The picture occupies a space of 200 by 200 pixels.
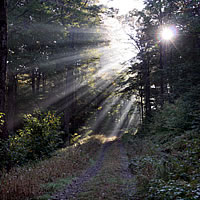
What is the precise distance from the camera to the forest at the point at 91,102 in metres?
6.04

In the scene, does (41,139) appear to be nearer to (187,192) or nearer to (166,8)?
(187,192)

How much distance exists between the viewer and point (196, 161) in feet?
20.9

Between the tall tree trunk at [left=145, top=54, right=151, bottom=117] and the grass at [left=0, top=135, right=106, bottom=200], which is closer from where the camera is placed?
the grass at [left=0, top=135, right=106, bottom=200]

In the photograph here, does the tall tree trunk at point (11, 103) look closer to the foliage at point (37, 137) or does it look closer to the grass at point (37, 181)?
the foliage at point (37, 137)

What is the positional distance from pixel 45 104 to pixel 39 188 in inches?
887

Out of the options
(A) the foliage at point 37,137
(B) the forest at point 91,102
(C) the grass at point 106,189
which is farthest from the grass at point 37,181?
(A) the foliage at point 37,137

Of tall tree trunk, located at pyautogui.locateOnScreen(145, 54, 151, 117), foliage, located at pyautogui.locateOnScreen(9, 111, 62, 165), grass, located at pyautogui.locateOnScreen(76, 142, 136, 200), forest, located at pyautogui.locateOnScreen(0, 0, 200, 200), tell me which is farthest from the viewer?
tall tree trunk, located at pyautogui.locateOnScreen(145, 54, 151, 117)

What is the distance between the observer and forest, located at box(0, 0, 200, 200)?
6043mm

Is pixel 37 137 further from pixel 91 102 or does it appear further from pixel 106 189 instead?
pixel 91 102

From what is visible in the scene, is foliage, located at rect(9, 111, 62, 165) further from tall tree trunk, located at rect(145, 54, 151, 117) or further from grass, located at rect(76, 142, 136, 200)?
tall tree trunk, located at rect(145, 54, 151, 117)

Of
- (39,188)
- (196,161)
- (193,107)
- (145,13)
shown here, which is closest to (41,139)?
(39,188)

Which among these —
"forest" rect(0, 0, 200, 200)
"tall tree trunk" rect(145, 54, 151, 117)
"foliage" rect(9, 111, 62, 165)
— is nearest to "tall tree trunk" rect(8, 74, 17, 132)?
"forest" rect(0, 0, 200, 200)

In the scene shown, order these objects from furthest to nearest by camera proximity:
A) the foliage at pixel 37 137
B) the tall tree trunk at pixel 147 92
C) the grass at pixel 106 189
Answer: the tall tree trunk at pixel 147 92
the foliage at pixel 37 137
the grass at pixel 106 189

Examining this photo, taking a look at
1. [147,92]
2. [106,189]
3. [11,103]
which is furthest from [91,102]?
[106,189]
